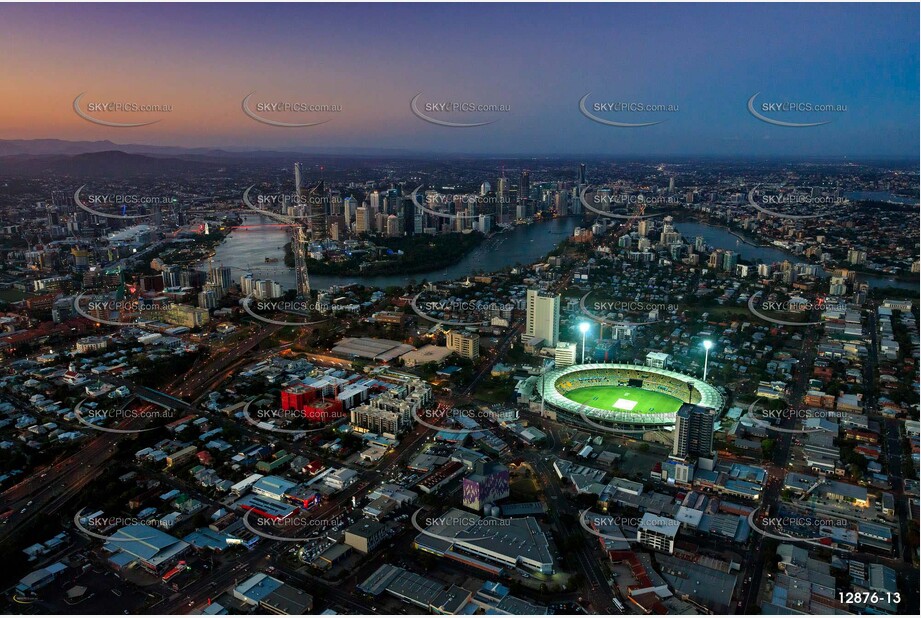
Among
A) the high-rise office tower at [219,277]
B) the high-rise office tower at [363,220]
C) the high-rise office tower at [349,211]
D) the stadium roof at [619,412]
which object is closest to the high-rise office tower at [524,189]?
the high-rise office tower at [363,220]

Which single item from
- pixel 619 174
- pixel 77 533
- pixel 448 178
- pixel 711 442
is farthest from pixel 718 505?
pixel 619 174

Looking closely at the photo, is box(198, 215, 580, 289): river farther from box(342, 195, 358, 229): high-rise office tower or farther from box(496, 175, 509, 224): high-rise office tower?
box(342, 195, 358, 229): high-rise office tower

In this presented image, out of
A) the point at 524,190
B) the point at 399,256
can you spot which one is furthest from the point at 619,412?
the point at 524,190

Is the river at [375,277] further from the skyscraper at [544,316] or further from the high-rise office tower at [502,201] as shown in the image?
the skyscraper at [544,316]

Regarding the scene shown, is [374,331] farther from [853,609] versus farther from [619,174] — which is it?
[619,174]

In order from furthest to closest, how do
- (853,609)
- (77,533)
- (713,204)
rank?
(713,204) → (77,533) → (853,609)

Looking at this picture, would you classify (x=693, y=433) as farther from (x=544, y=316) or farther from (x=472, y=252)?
(x=472, y=252)
